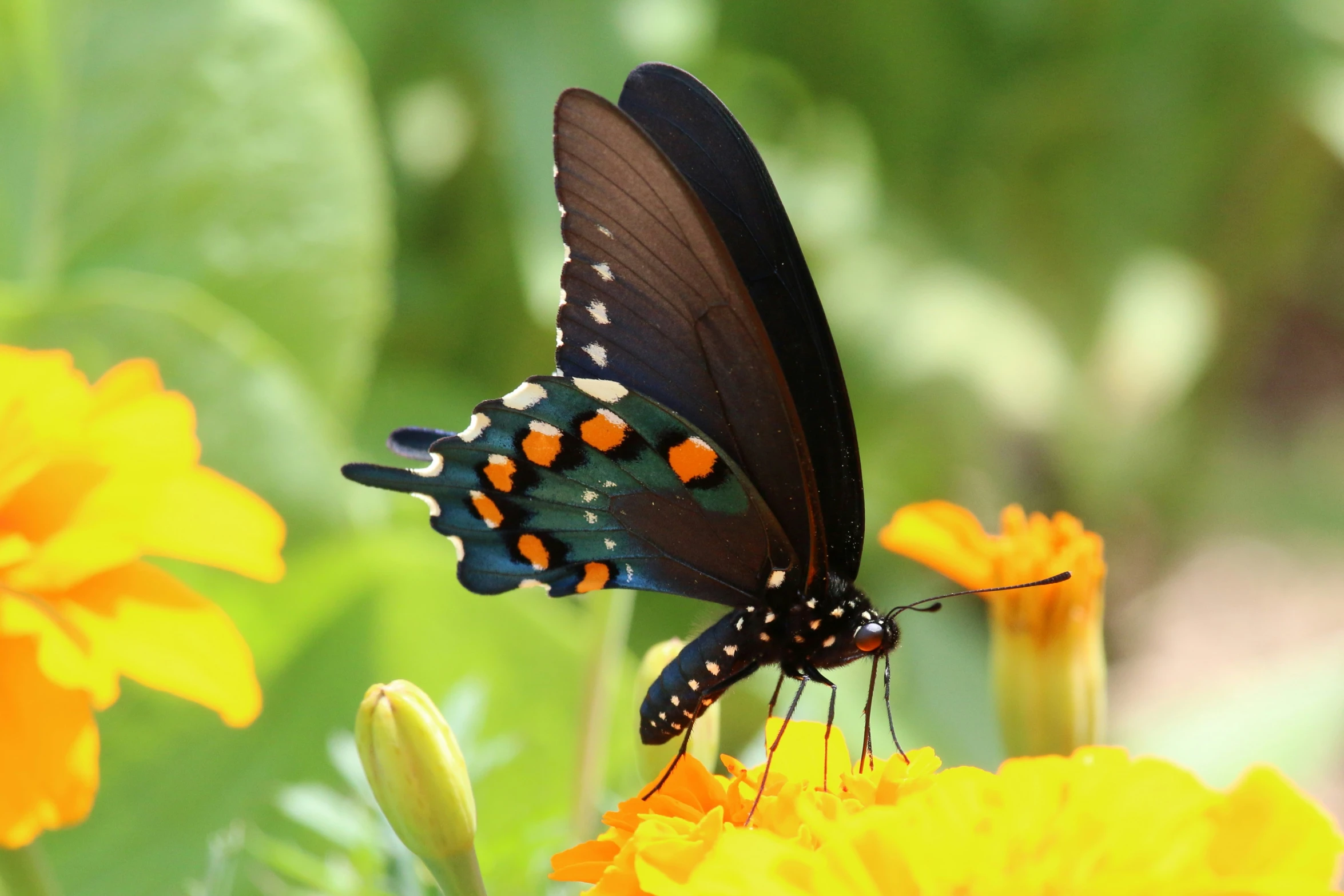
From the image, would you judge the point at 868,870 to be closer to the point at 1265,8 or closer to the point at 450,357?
the point at 450,357

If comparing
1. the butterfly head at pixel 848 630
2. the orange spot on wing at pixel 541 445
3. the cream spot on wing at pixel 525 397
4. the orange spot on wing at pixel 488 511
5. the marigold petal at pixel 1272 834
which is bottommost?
the marigold petal at pixel 1272 834

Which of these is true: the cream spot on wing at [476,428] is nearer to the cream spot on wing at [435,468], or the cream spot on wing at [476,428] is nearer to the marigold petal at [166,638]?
the cream spot on wing at [435,468]

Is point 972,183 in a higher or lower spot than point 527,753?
higher

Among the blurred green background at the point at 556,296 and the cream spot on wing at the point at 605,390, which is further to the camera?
the blurred green background at the point at 556,296

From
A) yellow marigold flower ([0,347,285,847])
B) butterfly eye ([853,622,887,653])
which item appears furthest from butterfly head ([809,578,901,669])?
yellow marigold flower ([0,347,285,847])

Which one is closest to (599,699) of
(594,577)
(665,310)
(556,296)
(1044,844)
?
(594,577)

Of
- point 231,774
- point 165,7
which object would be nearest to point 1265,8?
point 165,7

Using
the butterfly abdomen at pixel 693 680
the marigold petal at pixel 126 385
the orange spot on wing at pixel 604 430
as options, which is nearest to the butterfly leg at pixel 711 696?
the butterfly abdomen at pixel 693 680
